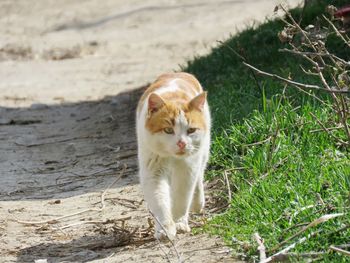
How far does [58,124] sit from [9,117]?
669 millimetres

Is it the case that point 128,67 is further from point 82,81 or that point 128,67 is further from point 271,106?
point 271,106

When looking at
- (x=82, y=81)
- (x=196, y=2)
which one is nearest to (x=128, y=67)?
(x=82, y=81)

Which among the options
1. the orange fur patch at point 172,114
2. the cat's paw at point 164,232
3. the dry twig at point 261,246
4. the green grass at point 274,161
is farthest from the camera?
the orange fur patch at point 172,114

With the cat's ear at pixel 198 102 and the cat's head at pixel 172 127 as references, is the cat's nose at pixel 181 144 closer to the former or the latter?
the cat's head at pixel 172 127

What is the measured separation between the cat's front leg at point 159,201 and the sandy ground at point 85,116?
10 cm

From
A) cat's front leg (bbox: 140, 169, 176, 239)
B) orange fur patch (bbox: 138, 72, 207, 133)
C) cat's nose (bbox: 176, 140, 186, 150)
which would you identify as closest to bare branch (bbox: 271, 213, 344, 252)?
cat's front leg (bbox: 140, 169, 176, 239)

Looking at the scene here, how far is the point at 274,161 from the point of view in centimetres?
632

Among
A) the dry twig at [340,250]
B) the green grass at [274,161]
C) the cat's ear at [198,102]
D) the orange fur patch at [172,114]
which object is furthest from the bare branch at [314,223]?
the cat's ear at [198,102]

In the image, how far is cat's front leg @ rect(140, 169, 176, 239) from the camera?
5578mm

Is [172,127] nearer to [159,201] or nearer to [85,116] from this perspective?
[159,201]

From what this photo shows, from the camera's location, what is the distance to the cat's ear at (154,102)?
222 inches

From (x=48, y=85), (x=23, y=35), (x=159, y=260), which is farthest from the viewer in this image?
Answer: (x=23, y=35)

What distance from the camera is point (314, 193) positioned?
539cm

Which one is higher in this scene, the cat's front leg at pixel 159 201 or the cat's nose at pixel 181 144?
the cat's nose at pixel 181 144
